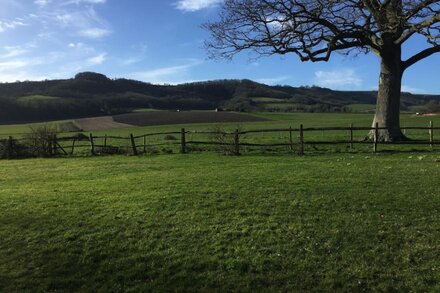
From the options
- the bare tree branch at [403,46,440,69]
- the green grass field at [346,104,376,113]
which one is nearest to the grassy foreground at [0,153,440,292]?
the bare tree branch at [403,46,440,69]

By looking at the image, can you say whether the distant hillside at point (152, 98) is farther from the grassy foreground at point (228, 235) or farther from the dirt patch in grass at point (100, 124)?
the grassy foreground at point (228, 235)

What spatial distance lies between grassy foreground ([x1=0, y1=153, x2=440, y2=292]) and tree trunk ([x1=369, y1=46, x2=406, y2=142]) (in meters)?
12.4

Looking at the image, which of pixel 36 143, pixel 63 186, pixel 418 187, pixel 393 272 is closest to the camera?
pixel 393 272

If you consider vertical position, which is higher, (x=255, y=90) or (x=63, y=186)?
(x=255, y=90)

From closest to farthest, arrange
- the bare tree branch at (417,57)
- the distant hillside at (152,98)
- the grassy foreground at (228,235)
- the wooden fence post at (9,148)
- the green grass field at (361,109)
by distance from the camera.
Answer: the grassy foreground at (228,235)
the bare tree branch at (417,57)
the wooden fence post at (9,148)
the distant hillside at (152,98)
the green grass field at (361,109)

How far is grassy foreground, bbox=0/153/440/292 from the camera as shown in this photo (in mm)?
6008

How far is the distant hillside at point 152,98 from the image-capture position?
326ft

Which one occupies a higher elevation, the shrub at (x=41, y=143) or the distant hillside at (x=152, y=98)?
the distant hillside at (x=152, y=98)

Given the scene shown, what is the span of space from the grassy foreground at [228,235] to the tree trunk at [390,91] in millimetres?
12354

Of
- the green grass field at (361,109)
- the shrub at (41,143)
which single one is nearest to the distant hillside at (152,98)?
the green grass field at (361,109)

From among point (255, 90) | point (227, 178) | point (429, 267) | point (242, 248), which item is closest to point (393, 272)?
point (429, 267)

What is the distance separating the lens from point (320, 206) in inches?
359

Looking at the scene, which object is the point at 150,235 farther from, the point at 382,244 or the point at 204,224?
the point at 382,244

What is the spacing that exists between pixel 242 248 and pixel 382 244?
2176mm
